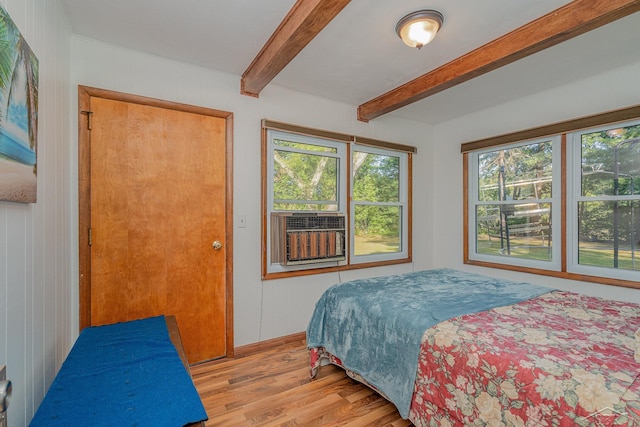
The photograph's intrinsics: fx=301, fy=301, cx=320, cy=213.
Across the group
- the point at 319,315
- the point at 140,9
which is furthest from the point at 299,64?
the point at 319,315

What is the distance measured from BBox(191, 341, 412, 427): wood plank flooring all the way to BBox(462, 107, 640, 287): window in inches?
90.9

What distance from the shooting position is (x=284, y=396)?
2.04m

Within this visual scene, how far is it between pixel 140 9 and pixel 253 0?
0.71m

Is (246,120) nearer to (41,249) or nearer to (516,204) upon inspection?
(41,249)

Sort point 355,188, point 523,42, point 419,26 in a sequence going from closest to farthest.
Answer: point 419,26
point 523,42
point 355,188

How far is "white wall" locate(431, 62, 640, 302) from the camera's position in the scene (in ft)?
8.45

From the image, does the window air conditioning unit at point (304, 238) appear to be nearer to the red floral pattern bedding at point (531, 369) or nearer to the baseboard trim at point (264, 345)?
the baseboard trim at point (264, 345)

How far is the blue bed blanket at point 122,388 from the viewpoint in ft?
3.49

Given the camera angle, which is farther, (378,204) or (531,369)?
(378,204)

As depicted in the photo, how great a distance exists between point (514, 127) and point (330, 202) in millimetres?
2163

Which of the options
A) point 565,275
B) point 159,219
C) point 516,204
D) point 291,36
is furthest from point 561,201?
point 159,219

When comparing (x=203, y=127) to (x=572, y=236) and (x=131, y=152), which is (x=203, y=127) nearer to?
(x=131, y=152)

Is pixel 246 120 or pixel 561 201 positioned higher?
pixel 246 120

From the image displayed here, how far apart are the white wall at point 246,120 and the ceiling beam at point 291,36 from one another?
0.32 metres
